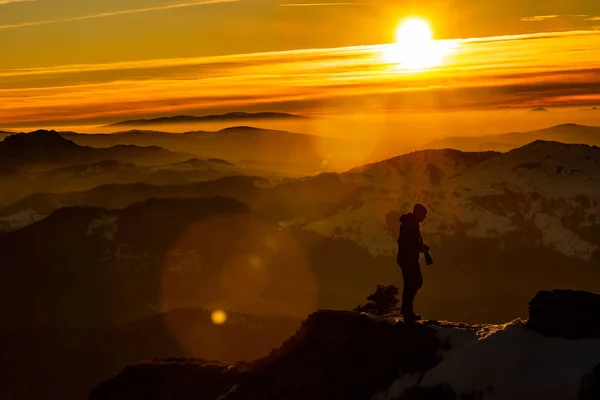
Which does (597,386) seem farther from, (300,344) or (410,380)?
(300,344)

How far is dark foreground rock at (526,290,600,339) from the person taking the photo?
28906 mm

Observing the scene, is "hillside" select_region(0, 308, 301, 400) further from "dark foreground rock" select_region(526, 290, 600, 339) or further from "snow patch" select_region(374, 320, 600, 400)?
"dark foreground rock" select_region(526, 290, 600, 339)

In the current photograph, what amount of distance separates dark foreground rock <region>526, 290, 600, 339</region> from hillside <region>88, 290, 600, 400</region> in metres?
0.03

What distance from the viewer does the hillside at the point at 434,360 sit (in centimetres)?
2756

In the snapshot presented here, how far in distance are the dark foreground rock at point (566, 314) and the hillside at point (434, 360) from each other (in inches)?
1.2

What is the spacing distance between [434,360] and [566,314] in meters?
4.21

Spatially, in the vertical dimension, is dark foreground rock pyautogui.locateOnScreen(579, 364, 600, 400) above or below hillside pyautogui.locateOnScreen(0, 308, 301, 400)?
below

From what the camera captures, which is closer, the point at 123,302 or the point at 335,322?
the point at 335,322

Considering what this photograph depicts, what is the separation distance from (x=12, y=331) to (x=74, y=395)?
130ft

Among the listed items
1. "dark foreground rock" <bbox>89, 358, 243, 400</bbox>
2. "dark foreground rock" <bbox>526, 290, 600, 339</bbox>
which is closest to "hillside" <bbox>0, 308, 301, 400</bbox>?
"dark foreground rock" <bbox>89, 358, 243, 400</bbox>

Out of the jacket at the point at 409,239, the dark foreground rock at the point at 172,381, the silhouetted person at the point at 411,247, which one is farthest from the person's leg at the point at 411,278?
the dark foreground rock at the point at 172,381

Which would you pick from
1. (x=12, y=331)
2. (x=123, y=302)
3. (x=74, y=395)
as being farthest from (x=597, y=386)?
(x=123, y=302)

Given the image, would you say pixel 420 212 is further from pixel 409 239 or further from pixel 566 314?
pixel 566 314

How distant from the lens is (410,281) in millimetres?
30516
